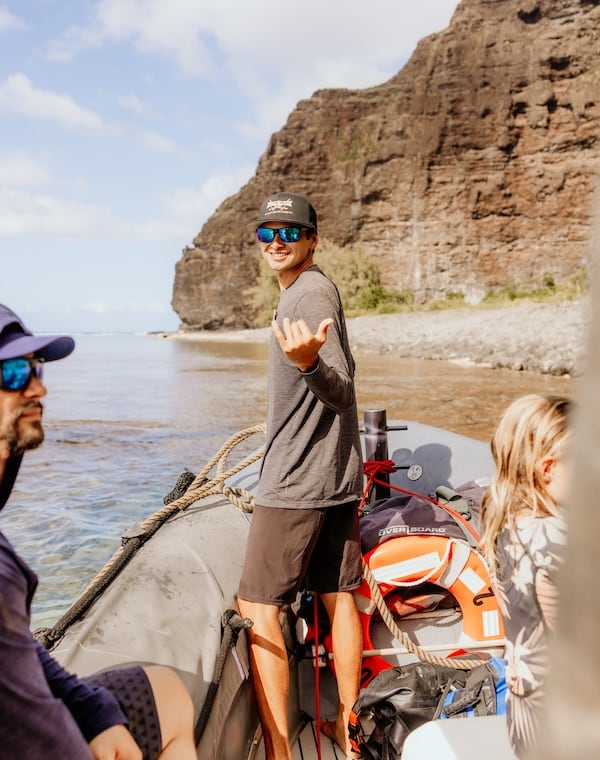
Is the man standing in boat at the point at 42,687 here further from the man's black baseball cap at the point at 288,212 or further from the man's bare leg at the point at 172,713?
the man's black baseball cap at the point at 288,212

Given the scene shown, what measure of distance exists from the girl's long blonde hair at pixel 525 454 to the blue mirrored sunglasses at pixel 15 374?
999mm

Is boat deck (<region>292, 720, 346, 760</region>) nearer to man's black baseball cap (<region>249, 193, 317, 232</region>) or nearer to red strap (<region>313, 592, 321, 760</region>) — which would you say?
red strap (<region>313, 592, 321, 760</region>)

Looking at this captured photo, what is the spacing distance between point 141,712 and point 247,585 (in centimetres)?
75

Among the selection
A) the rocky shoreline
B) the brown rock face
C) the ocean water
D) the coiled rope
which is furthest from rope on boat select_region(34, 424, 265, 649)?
the brown rock face

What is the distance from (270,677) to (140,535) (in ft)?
2.17

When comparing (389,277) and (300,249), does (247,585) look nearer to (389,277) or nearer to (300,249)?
(300,249)

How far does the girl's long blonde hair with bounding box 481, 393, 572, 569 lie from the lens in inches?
57.2

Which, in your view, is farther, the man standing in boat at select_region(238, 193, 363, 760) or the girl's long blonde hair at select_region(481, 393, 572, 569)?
the man standing in boat at select_region(238, 193, 363, 760)

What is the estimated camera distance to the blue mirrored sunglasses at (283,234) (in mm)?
2281

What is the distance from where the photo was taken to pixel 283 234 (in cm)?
229

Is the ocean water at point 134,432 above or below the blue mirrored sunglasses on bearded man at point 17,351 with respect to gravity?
below

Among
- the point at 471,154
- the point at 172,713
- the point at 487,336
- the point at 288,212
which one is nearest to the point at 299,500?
the point at 172,713

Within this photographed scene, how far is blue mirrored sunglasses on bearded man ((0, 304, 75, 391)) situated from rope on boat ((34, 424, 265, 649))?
2.76ft

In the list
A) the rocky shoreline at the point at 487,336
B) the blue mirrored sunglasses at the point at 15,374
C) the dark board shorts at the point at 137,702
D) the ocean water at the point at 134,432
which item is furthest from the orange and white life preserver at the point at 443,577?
the rocky shoreline at the point at 487,336
